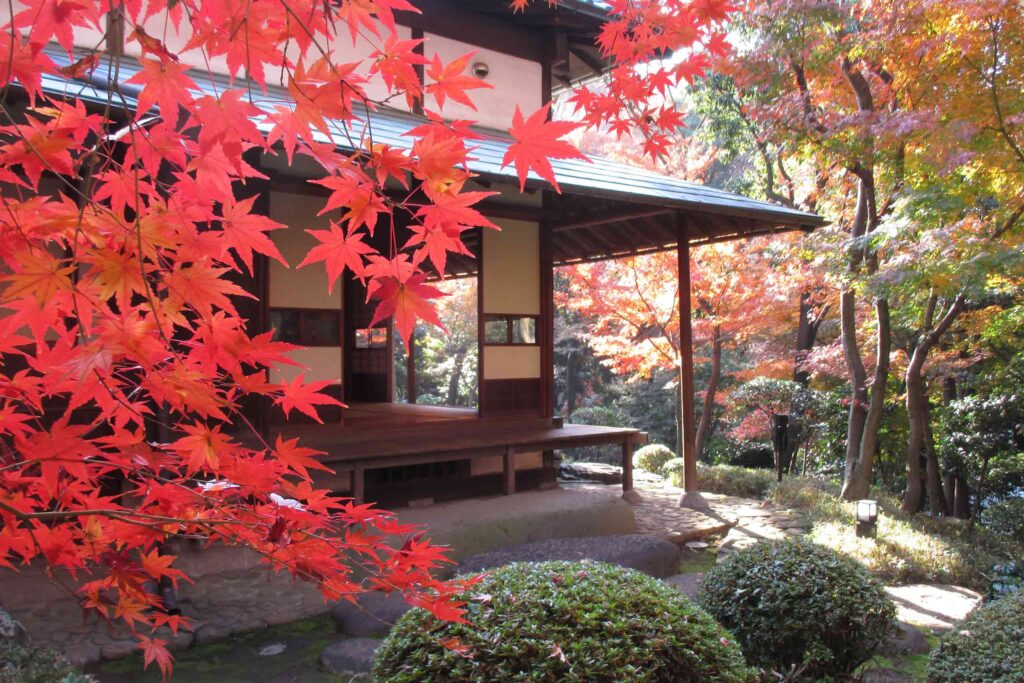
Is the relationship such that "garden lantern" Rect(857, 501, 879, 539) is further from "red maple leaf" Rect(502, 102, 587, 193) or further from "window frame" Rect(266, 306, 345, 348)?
"red maple leaf" Rect(502, 102, 587, 193)

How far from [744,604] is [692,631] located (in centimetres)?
154

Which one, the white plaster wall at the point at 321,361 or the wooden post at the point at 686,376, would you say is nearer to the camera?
the white plaster wall at the point at 321,361

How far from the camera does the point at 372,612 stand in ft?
17.5

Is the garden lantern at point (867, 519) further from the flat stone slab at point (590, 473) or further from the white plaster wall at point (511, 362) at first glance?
the flat stone slab at point (590, 473)

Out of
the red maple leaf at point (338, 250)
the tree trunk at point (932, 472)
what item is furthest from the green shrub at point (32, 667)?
the tree trunk at point (932, 472)

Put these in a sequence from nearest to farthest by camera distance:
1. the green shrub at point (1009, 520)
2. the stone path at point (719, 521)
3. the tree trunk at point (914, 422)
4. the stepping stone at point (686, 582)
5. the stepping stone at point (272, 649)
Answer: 1. the stepping stone at point (272, 649)
2. the stepping stone at point (686, 582)
3. the stone path at point (719, 521)
4. the green shrub at point (1009, 520)
5. the tree trunk at point (914, 422)

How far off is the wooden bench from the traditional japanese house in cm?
2

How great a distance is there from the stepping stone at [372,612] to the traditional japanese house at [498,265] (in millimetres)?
1167

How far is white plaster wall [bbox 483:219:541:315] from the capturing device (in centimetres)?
847

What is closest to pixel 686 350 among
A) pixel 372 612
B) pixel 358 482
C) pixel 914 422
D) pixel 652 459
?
pixel 914 422

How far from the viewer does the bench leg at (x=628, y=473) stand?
9258 mm

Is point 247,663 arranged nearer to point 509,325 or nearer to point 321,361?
point 321,361

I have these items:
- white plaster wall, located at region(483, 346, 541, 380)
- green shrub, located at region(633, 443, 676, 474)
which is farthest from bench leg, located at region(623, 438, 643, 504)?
green shrub, located at region(633, 443, 676, 474)

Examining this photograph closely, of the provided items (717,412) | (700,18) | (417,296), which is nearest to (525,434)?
(700,18)
